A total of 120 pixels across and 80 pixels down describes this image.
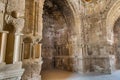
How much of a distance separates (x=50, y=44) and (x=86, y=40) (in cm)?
231

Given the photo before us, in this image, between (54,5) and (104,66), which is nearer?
(104,66)

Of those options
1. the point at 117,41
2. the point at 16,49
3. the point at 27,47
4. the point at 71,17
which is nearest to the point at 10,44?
the point at 16,49

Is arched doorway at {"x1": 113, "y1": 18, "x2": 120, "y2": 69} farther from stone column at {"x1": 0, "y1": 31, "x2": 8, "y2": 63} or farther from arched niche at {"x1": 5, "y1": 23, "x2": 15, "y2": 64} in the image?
stone column at {"x1": 0, "y1": 31, "x2": 8, "y2": 63}

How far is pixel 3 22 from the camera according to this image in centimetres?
163

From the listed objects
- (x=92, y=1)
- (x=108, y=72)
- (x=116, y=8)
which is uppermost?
(x=92, y=1)

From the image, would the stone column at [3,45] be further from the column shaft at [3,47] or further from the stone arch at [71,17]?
the stone arch at [71,17]

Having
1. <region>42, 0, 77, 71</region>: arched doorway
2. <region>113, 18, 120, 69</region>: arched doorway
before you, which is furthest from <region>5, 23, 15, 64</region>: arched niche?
<region>113, 18, 120, 69</region>: arched doorway

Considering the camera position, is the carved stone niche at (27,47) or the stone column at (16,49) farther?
the carved stone niche at (27,47)

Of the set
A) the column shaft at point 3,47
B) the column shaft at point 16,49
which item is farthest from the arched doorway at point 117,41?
the column shaft at point 3,47

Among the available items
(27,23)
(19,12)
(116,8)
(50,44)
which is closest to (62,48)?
(50,44)

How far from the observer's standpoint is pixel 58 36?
7.44 meters

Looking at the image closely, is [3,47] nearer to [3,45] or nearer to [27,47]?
[3,45]

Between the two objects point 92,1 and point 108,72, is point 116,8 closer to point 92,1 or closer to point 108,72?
point 92,1

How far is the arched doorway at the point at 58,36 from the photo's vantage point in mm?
6555
